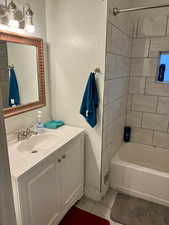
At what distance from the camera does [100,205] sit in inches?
82.0

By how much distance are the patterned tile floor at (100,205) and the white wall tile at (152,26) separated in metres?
2.27

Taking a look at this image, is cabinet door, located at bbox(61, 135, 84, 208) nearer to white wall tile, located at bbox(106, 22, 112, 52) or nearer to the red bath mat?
the red bath mat

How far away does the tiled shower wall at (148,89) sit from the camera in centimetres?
231

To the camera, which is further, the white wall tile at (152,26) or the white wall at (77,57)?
the white wall tile at (152,26)

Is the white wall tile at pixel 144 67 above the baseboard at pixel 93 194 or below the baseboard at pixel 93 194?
above

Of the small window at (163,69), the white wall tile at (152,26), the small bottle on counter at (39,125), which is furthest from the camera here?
the small window at (163,69)

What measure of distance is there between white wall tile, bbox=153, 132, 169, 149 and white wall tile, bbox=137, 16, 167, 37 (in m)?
1.43

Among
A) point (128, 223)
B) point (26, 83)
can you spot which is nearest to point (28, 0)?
point (26, 83)

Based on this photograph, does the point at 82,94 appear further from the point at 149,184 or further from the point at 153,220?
the point at 153,220

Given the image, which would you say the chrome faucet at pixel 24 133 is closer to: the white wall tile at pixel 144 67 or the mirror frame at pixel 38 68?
the mirror frame at pixel 38 68

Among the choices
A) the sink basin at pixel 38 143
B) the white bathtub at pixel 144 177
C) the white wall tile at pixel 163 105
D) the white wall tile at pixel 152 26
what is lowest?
the white bathtub at pixel 144 177

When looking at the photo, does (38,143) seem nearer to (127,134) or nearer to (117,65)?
(117,65)

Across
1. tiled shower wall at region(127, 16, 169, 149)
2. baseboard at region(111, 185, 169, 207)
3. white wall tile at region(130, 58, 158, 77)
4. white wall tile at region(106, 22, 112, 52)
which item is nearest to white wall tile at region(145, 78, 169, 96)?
tiled shower wall at region(127, 16, 169, 149)

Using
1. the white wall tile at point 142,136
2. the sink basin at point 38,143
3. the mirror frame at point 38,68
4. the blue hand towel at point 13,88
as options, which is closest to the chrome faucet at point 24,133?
the sink basin at point 38,143
